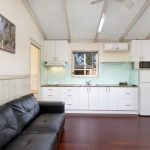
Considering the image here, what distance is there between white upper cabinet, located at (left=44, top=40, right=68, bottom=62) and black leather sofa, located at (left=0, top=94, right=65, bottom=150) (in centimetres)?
283

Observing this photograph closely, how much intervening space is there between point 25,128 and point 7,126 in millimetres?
623

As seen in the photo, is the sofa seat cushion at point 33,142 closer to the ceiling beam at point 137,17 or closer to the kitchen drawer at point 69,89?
the kitchen drawer at point 69,89

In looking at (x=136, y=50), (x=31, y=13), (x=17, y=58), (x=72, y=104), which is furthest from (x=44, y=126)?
(x=136, y=50)

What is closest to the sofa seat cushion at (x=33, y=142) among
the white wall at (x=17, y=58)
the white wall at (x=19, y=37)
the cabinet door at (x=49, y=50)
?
the white wall at (x=17, y=58)

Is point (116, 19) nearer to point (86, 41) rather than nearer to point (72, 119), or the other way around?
point (86, 41)

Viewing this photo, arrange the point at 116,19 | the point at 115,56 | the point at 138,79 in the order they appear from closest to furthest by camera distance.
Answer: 1. the point at 116,19
2. the point at 138,79
3. the point at 115,56

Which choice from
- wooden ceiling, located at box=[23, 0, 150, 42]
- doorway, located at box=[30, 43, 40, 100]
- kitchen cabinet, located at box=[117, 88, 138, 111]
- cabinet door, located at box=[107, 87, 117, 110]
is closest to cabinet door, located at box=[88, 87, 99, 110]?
cabinet door, located at box=[107, 87, 117, 110]

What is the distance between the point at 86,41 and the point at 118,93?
6.82 ft

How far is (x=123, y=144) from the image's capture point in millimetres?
3521

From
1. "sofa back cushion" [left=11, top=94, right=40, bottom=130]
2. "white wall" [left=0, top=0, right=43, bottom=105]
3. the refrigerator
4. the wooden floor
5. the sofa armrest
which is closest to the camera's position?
"sofa back cushion" [left=11, top=94, right=40, bottom=130]

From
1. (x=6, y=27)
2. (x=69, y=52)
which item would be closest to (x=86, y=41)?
(x=69, y=52)

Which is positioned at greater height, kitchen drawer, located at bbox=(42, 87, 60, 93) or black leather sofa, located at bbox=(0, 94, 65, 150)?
kitchen drawer, located at bbox=(42, 87, 60, 93)

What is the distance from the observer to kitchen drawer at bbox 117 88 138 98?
593 cm

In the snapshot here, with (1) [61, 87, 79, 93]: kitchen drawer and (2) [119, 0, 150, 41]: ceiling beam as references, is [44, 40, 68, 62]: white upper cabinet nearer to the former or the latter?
(1) [61, 87, 79, 93]: kitchen drawer
